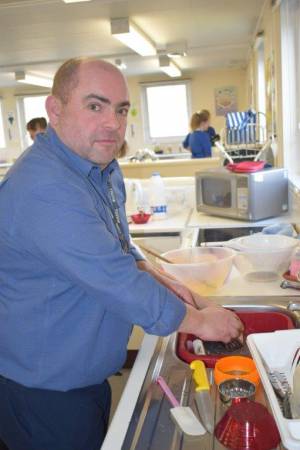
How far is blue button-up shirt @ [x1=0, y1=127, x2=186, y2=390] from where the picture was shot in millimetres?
966

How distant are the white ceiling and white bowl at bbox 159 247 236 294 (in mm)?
2898

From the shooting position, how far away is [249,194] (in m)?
2.65

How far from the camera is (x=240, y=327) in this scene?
3.84 ft

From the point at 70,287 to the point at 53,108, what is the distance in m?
0.43

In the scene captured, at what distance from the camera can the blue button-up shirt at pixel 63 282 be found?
0.97 metres

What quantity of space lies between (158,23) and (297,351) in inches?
181

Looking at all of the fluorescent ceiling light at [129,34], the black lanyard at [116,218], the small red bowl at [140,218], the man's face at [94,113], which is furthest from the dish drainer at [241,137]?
the man's face at [94,113]

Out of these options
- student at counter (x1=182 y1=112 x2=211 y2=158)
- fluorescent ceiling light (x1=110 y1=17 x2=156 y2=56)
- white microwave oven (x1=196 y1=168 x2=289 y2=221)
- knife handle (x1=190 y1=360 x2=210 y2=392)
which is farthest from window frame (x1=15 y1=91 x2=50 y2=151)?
knife handle (x1=190 y1=360 x2=210 y2=392)

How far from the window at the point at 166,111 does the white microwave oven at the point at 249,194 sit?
722 cm

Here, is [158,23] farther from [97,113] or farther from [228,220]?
[97,113]

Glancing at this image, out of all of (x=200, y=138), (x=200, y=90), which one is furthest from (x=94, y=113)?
(x=200, y=90)

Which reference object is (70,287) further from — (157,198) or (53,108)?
(157,198)

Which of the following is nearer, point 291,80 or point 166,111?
point 291,80

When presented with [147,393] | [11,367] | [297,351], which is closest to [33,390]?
[11,367]
